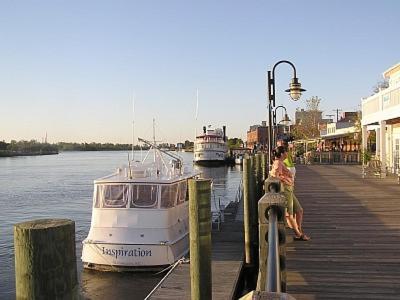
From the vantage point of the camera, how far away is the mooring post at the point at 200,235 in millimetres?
5445

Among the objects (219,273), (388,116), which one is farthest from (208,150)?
(219,273)

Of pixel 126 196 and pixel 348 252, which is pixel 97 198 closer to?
pixel 126 196

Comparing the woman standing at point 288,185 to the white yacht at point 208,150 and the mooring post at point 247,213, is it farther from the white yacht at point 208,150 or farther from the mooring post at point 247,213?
the white yacht at point 208,150

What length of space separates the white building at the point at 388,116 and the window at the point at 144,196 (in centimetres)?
1148

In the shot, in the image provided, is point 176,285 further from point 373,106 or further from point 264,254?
point 373,106

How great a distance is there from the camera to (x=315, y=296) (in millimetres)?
5977

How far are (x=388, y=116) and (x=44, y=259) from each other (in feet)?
71.0

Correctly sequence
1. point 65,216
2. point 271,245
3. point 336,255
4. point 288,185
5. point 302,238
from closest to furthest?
point 271,245, point 336,255, point 288,185, point 302,238, point 65,216

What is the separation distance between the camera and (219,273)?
32.3ft

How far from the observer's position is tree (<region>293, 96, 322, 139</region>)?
90.7 meters

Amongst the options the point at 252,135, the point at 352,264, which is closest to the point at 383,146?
the point at 352,264

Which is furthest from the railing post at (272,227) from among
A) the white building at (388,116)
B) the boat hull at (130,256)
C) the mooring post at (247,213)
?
the white building at (388,116)

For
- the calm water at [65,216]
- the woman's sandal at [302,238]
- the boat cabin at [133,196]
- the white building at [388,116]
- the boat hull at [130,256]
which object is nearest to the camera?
the woman's sandal at [302,238]

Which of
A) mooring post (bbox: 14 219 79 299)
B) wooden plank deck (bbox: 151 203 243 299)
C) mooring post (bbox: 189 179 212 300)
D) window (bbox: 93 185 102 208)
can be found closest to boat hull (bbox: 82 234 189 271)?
window (bbox: 93 185 102 208)
